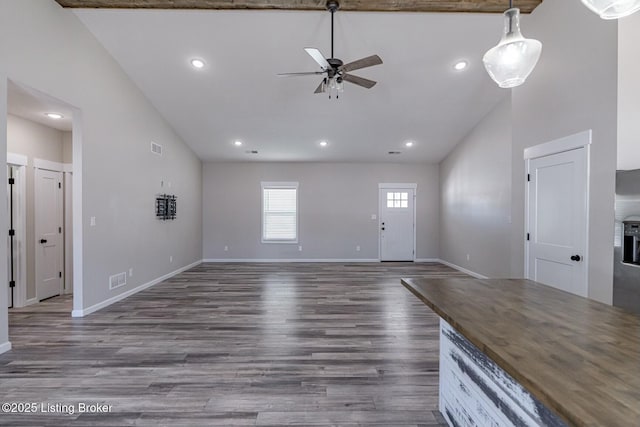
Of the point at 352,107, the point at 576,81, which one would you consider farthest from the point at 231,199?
the point at 576,81

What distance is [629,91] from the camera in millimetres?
2318

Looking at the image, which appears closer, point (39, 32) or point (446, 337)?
point (446, 337)

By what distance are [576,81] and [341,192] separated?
18.9 feet

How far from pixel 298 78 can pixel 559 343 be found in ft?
15.0

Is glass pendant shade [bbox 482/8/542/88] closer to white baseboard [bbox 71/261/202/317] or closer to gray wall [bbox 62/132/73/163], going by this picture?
white baseboard [bbox 71/261/202/317]

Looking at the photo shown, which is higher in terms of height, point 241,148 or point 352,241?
point 241,148

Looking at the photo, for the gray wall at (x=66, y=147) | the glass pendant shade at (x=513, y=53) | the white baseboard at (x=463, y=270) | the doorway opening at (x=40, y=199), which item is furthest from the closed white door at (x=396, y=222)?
the gray wall at (x=66, y=147)

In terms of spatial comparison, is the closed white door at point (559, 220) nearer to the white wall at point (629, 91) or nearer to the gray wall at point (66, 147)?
the white wall at point (629, 91)

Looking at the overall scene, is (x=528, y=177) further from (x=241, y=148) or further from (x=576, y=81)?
(x=241, y=148)

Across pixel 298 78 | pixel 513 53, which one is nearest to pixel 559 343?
pixel 513 53

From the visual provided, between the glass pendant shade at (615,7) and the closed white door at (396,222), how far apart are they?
681cm

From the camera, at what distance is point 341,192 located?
8219 millimetres

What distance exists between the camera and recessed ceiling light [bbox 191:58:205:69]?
4379 mm

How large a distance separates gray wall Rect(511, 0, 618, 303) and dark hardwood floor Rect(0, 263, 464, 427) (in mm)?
1693
